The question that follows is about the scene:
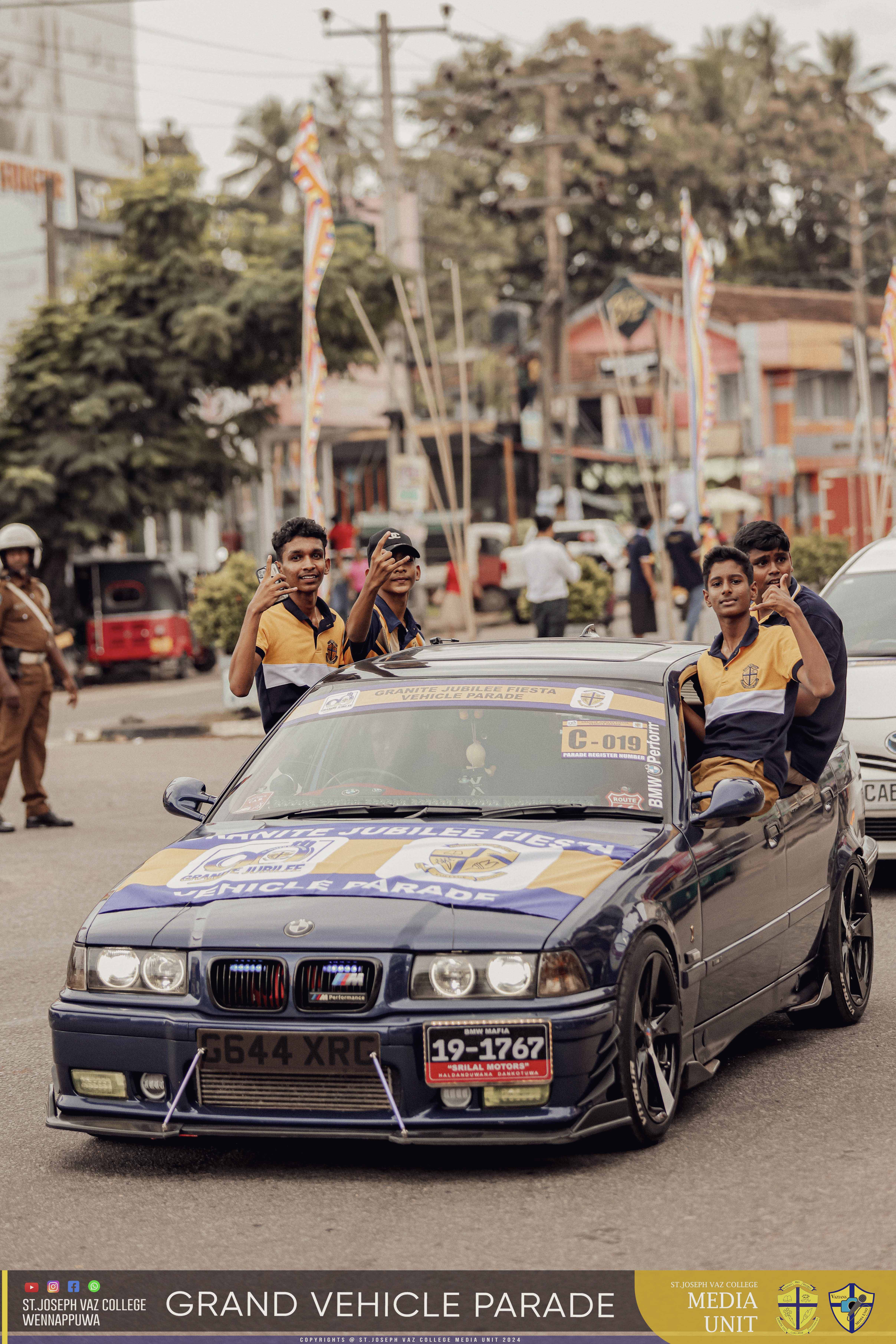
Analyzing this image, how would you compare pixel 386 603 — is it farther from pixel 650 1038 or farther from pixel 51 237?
pixel 51 237

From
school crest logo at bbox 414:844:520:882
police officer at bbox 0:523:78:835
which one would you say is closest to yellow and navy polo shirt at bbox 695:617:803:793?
school crest logo at bbox 414:844:520:882

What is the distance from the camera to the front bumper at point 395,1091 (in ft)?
15.8

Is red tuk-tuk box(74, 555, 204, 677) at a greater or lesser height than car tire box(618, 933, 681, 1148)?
lesser

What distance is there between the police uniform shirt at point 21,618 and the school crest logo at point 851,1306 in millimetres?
9541

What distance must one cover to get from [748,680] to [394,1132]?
2474mm

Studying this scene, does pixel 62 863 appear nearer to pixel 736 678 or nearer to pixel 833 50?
pixel 736 678

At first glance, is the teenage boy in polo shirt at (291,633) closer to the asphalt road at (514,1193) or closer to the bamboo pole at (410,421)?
the asphalt road at (514,1193)

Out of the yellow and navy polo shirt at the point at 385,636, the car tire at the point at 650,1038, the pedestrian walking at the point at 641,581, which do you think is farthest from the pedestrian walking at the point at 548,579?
the car tire at the point at 650,1038

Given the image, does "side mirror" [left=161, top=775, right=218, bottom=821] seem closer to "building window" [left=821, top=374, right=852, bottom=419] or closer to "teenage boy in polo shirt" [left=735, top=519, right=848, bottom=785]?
"teenage boy in polo shirt" [left=735, top=519, right=848, bottom=785]

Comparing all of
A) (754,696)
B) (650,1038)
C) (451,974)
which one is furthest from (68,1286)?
(754,696)

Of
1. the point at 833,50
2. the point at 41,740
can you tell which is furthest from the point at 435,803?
the point at 833,50

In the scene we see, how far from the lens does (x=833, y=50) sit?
248 feet

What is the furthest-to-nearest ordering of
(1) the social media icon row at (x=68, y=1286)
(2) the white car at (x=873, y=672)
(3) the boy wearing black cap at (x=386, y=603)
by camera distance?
(2) the white car at (x=873, y=672), (3) the boy wearing black cap at (x=386, y=603), (1) the social media icon row at (x=68, y=1286)

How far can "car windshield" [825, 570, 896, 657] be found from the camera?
10.5 metres
